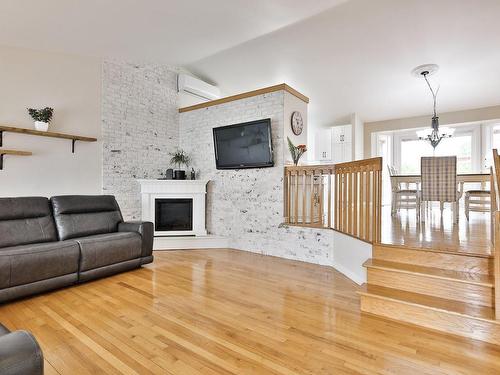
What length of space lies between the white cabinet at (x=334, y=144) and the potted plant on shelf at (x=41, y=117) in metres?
5.84

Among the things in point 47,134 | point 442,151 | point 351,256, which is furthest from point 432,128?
point 47,134

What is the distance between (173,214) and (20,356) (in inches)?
171

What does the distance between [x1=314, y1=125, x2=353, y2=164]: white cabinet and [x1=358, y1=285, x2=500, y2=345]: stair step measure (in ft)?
16.7

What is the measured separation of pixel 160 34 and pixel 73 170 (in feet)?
8.11

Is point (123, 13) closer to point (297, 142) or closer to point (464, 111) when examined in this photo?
point (297, 142)

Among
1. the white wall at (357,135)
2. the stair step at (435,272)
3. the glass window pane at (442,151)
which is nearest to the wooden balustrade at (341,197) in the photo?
the stair step at (435,272)

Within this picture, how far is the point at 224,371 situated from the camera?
1.64 meters

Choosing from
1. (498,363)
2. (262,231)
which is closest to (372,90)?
(262,231)

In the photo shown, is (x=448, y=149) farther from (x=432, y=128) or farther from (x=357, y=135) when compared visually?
(x=432, y=128)

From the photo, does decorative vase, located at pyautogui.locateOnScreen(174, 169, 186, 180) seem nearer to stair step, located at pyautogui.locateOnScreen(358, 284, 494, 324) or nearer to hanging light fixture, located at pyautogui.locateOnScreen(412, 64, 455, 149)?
stair step, located at pyautogui.locateOnScreen(358, 284, 494, 324)

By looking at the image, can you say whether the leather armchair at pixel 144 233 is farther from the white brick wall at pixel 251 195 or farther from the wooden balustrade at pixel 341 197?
the wooden balustrade at pixel 341 197

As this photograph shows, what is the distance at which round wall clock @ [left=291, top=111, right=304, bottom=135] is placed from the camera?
4.65 meters

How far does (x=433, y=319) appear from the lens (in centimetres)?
218

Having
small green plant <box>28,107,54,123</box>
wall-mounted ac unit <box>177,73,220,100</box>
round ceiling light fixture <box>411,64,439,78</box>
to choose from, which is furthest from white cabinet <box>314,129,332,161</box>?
small green plant <box>28,107,54,123</box>
